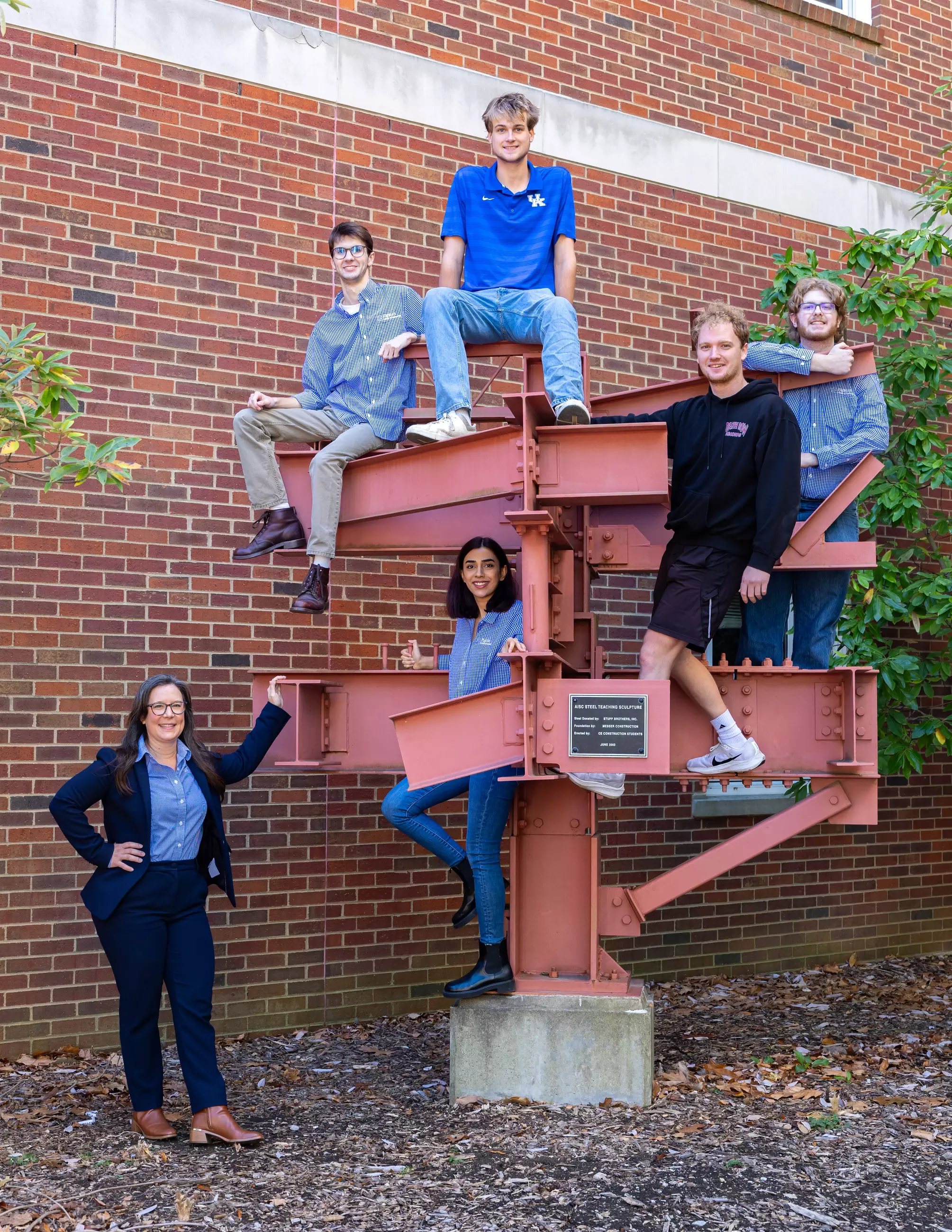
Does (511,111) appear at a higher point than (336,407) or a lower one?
higher

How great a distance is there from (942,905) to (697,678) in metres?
6.66

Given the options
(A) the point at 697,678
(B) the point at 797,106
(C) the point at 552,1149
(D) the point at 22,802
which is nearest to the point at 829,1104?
(C) the point at 552,1149

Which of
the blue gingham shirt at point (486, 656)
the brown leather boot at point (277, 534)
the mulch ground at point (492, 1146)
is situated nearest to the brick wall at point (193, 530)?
the mulch ground at point (492, 1146)

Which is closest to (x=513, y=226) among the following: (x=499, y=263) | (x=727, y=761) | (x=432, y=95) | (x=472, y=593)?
(x=499, y=263)

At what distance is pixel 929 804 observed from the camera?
1142cm

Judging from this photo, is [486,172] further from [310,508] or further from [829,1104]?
[829,1104]

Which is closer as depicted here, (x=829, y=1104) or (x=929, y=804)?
(x=829, y=1104)

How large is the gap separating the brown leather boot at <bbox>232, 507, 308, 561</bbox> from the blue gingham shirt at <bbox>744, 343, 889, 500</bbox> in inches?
92.8

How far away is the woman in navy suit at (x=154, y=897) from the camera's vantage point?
579 cm

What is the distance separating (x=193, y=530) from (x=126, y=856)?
106 inches

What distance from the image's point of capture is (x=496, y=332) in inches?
243

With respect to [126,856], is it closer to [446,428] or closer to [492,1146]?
[492,1146]

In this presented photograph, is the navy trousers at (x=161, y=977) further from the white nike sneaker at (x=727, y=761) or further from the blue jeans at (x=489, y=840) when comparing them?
the white nike sneaker at (x=727, y=761)

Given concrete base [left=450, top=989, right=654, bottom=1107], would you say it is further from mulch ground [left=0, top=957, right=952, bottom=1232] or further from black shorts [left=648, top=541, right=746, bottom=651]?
black shorts [left=648, top=541, right=746, bottom=651]
